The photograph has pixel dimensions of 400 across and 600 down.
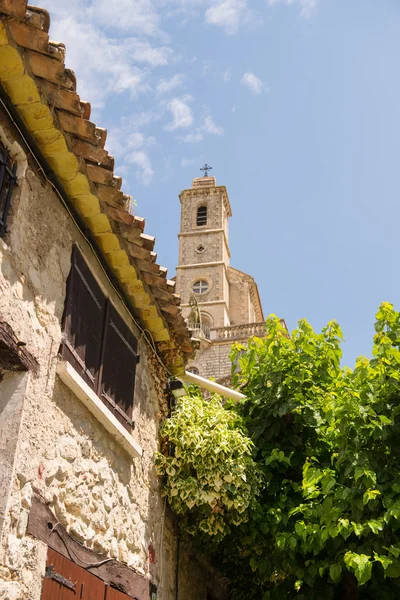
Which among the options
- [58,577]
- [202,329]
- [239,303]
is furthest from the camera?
[239,303]

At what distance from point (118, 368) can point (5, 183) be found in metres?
2.20

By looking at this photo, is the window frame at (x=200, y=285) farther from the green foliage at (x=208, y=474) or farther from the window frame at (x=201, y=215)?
the green foliage at (x=208, y=474)

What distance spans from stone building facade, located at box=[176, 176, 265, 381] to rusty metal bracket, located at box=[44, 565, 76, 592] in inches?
1385

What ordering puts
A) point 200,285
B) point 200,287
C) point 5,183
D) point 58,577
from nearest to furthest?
point 58,577 < point 5,183 < point 200,287 < point 200,285

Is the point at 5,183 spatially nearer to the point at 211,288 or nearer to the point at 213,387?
the point at 213,387

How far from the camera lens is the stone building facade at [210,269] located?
4428cm

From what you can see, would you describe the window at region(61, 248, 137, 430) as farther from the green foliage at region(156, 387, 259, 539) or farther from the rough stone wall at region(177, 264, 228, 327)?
the rough stone wall at region(177, 264, 228, 327)

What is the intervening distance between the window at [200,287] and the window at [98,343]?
3914 centimetres

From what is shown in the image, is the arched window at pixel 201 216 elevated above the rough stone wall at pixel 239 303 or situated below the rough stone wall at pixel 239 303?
above

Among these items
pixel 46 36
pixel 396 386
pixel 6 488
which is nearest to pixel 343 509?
pixel 396 386

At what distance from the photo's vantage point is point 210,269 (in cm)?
4644

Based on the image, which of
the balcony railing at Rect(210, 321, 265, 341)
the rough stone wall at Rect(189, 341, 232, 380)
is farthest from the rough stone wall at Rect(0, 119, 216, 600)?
the rough stone wall at Rect(189, 341, 232, 380)

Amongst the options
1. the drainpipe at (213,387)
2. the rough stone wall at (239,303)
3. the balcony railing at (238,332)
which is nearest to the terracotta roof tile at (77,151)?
the drainpipe at (213,387)

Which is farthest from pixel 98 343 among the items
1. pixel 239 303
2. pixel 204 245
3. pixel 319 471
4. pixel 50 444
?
pixel 204 245
